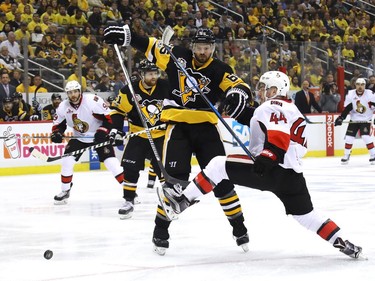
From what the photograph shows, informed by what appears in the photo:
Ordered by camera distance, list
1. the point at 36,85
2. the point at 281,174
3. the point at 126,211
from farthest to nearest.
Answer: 1. the point at 36,85
2. the point at 126,211
3. the point at 281,174

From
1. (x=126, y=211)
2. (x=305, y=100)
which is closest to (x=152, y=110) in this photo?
(x=126, y=211)

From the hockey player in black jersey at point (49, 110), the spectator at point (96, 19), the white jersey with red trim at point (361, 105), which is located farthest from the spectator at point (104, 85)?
the white jersey with red trim at point (361, 105)

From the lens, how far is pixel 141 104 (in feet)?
27.5

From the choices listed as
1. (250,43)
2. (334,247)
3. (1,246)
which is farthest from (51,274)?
(250,43)

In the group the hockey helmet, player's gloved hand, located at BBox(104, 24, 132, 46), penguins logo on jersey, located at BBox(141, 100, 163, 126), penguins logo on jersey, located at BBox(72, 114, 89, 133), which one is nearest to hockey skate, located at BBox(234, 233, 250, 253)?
player's gloved hand, located at BBox(104, 24, 132, 46)

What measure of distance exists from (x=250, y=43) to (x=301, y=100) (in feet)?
5.01

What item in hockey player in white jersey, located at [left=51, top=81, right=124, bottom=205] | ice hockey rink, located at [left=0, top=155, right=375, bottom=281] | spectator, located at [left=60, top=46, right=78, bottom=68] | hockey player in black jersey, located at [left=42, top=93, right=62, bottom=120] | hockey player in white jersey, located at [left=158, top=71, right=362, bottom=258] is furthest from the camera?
spectator, located at [left=60, top=46, right=78, bottom=68]

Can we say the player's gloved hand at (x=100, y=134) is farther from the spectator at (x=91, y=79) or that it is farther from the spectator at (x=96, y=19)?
the spectator at (x=96, y=19)

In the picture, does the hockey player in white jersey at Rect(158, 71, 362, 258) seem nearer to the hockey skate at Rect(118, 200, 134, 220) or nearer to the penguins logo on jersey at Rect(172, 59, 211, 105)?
the penguins logo on jersey at Rect(172, 59, 211, 105)

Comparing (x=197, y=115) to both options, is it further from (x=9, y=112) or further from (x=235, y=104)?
(x=9, y=112)

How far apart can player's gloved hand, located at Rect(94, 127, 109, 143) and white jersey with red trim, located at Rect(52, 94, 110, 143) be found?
13 centimetres

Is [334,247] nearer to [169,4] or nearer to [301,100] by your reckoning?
[301,100]

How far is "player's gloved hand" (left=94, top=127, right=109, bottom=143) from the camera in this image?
8445 mm

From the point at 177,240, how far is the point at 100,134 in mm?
2677
